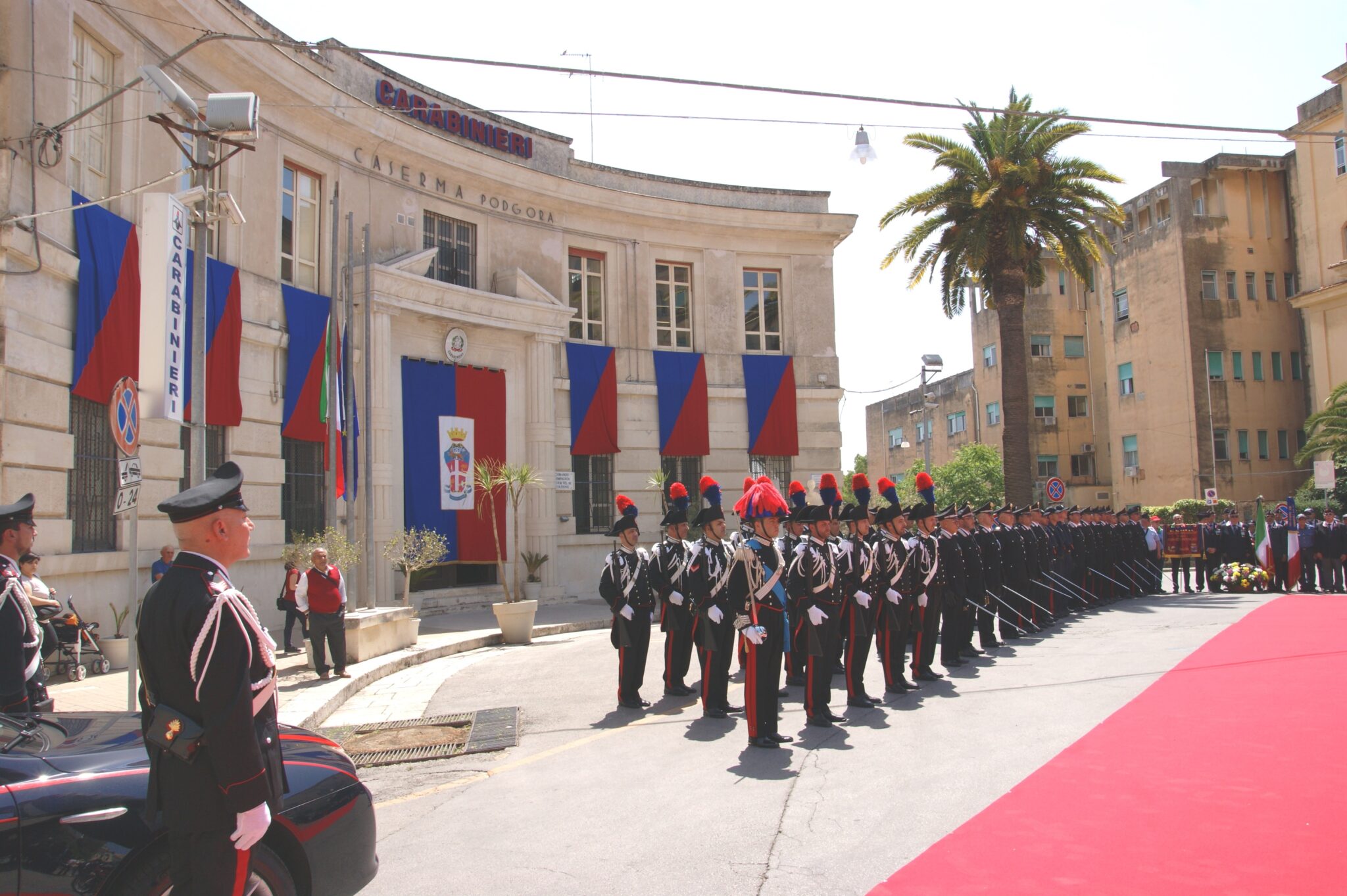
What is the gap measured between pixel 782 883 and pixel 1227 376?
43029mm

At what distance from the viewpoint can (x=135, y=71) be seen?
573 inches

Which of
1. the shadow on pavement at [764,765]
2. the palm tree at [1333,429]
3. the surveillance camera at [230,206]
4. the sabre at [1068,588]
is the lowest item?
the shadow on pavement at [764,765]

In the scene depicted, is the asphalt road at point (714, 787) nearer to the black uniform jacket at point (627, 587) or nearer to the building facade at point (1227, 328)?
the black uniform jacket at point (627, 587)

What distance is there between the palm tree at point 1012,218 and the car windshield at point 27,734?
22270 millimetres

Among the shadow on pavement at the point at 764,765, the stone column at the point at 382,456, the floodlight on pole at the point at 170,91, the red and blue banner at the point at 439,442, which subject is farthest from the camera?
the red and blue banner at the point at 439,442

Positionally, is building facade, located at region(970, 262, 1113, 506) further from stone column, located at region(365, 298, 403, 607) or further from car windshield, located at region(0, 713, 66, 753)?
car windshield, located at region(0, 713, 66, 753)

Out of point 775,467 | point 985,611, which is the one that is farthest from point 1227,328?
point 985,611

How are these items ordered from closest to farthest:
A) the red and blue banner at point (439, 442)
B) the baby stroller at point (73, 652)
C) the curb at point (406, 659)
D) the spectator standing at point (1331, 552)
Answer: the curb at point (406, 659)
the baby stroller at point (73, 652)
the red and blue banner at point (439, 442)
the spectator standing at point (1331, 552)

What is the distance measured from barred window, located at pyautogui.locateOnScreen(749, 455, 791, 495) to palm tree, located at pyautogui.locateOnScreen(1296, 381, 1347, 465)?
60.4 feet

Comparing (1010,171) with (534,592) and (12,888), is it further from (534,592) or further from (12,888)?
(12,888)

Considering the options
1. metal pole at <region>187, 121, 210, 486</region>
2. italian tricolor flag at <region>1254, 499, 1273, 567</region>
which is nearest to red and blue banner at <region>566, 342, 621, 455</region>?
metal pole at <region>187, 121, 210, 486</region>

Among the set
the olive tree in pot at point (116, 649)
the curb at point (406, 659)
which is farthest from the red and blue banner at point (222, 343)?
the curb at point (406, 659)

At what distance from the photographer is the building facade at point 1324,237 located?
35.9 m

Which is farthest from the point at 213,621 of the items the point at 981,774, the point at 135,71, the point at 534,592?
the point at 534,592
